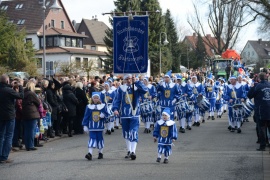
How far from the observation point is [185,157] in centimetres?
1221

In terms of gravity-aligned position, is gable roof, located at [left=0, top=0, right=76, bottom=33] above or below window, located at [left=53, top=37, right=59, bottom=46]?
above

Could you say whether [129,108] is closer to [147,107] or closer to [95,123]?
[95,123]

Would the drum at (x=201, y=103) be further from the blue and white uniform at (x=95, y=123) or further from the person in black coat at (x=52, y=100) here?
the blue and white uniform at (x=95, y=123)

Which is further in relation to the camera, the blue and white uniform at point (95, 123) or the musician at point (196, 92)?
the musician at point (196, 92)

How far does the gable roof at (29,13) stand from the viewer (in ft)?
227

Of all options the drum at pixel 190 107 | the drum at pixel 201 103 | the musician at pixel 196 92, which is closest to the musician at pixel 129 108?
the drum at pixel 190 107

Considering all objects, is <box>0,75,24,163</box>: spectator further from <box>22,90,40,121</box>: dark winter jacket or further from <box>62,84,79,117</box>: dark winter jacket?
<box>62,84,79,117</box>: dark winter jacket

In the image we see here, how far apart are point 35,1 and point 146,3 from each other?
76.8 feet

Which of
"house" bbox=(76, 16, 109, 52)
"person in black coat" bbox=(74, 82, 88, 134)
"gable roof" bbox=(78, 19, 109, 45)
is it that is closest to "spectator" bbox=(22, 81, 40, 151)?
"person in black coat" bbox=(74, 82, 88, 134)

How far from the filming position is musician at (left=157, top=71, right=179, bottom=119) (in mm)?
16594

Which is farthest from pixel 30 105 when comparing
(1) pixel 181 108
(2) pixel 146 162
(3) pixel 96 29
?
(3) pixel 96 29

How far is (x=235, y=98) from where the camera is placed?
17391 millimetres

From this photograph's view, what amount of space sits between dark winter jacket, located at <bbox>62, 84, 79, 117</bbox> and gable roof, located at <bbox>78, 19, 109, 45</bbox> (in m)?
67.3

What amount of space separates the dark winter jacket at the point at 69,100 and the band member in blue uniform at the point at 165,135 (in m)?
5.99
